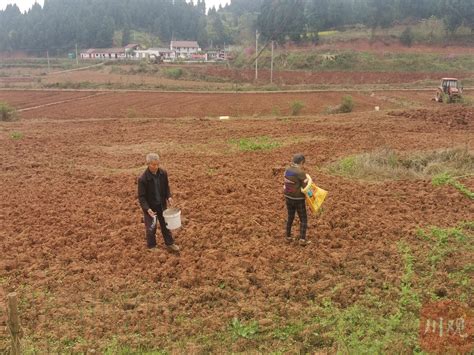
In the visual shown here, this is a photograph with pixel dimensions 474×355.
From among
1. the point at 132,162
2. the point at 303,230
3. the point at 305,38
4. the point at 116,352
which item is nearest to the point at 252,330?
the point at 116,352

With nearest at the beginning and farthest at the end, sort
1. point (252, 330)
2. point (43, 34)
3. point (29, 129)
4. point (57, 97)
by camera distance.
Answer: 1. point (252, 330)
2. point (29, 129)
3. point (57, 97)
4. point (43, 34)

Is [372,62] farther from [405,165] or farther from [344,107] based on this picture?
[405,165]

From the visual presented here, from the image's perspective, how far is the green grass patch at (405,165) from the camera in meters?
10.1

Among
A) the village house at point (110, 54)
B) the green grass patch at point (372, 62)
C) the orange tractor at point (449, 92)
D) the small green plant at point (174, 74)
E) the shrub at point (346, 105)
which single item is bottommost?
the shrub at point (346, 105)

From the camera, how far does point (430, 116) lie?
63.1 feet

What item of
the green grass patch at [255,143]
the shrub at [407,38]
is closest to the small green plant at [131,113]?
the green grass patch at [255,143]

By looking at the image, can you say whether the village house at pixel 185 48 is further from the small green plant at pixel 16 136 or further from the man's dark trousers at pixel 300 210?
the man's dark trousers at pixel 300 210

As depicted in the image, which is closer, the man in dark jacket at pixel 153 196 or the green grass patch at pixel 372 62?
the man in dark jacket at pixel 153 196

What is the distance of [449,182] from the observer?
9.19 metres

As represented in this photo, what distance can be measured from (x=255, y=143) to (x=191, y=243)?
8.33 metres

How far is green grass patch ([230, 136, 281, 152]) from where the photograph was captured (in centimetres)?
1392

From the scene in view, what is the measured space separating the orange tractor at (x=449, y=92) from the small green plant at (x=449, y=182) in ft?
66.6

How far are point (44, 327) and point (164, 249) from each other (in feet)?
7.18

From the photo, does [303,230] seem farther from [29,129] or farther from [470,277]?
[29,129]
